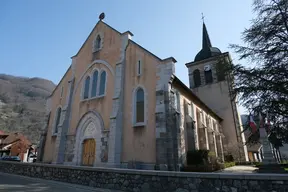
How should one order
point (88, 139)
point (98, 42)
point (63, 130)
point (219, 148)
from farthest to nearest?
1. point (219, 148)
2. point (98, 42)
3. point (63, 130)
4. point (88, 139)

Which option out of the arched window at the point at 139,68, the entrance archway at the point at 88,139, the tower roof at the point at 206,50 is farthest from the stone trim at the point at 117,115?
the tower roof at the point at 206,50

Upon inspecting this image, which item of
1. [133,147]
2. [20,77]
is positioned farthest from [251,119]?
[20,77]

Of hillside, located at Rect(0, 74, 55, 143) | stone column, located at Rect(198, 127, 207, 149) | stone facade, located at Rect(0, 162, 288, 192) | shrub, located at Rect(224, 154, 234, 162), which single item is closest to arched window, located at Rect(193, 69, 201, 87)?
shrub, located at Rect(224, 154, 234, 162)

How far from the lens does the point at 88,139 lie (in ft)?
46.6

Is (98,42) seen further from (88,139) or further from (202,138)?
(202,138)

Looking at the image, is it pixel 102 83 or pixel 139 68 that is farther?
pixel 102 83

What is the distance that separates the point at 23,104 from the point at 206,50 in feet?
257

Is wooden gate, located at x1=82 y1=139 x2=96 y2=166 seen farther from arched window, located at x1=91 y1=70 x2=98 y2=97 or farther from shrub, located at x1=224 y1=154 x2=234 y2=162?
shrub, located at x1=224 y1=154 x2=234 y2=162

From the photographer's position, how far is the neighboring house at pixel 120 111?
35.4 ft

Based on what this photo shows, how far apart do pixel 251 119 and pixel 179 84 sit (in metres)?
5.61

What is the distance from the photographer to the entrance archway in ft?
43.4

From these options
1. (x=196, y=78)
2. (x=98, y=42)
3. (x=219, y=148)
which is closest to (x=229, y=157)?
(x=219, y=148)

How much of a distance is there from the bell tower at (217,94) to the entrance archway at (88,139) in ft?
53.1

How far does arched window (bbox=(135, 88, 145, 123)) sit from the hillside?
156 ft
